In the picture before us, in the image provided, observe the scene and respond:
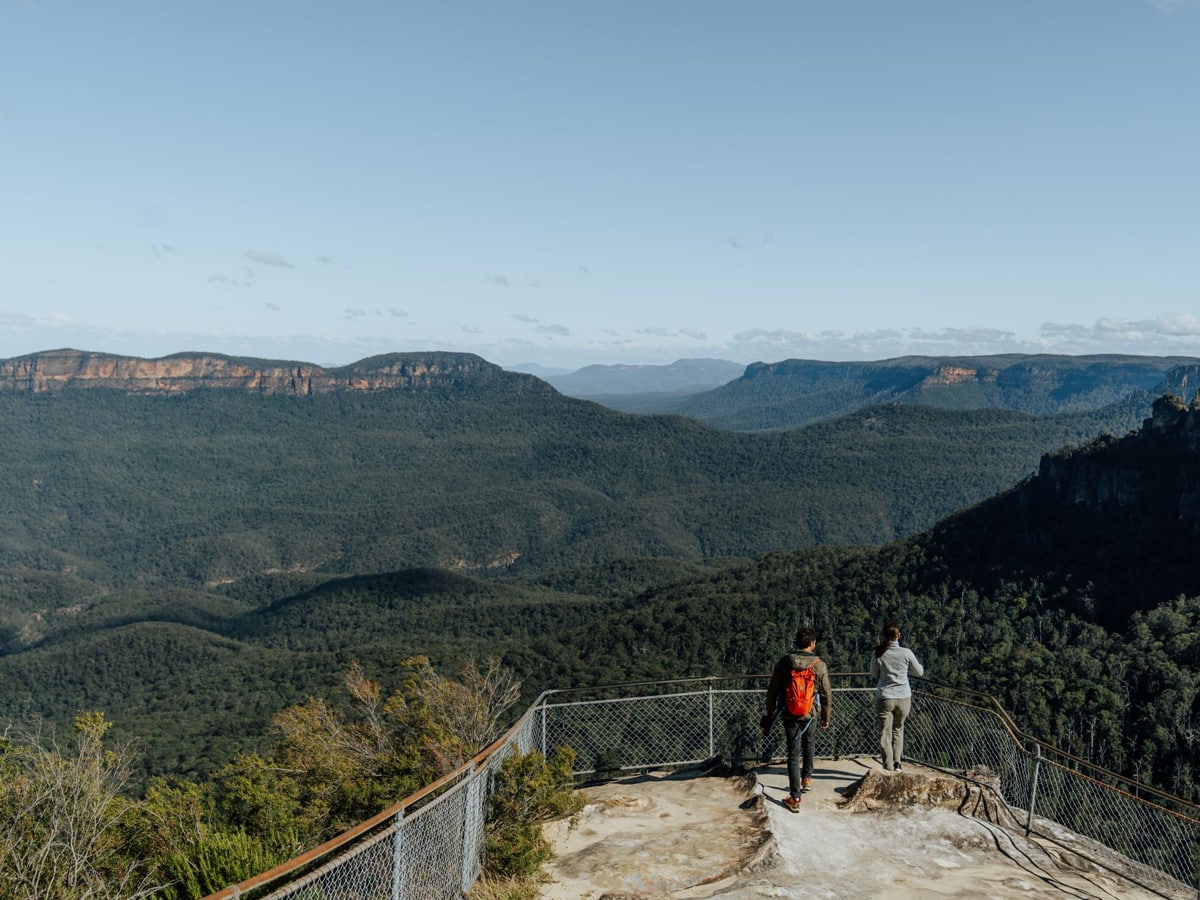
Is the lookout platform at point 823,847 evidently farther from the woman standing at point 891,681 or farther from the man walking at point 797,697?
the woman standing at point 891,681

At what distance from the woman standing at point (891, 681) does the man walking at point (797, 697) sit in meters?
1.07

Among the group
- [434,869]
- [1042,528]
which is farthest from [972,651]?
[434,869]

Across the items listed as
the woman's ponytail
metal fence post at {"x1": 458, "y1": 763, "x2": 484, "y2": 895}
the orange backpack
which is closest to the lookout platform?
metal fence post at {"x1": 458, "y1": 763, "x2": 484, "y2": 895}

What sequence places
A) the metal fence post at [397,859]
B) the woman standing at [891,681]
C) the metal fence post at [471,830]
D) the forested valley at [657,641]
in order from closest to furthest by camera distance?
the metal fence post at [397,859] < the metal fence post at [471,830] < the woman standing at [891,681] < the forested valley at [657,641]

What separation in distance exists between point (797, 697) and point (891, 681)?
5.68 ft

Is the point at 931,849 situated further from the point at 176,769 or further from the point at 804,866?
the point at 176,769

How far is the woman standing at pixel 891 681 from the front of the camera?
11.2 m

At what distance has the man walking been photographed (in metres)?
10.4

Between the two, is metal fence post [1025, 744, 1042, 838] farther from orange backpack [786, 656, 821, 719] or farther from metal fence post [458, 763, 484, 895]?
metal fence post [458, 763, 484, 895]

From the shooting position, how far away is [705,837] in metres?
10.1

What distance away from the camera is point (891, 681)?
1135 centimetres

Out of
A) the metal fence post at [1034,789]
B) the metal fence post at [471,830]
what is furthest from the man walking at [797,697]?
the metal fence post at [471,830]

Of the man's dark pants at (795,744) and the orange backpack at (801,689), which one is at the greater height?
the orange backpack at (801,689)

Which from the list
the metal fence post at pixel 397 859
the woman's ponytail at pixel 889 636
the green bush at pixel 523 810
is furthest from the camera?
the woman's ponytail at pixel 889 636
